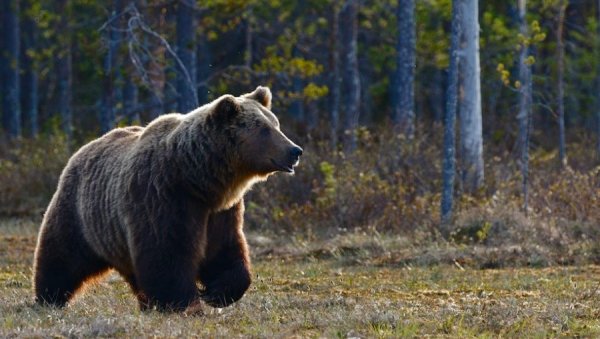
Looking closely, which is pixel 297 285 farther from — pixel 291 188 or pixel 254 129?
pixel 291 188

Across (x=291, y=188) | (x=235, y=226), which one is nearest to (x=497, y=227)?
(x=291, y=188)

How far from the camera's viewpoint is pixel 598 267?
39.5 feet

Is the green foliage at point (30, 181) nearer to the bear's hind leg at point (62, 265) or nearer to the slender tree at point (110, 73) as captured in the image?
the slender tree at point (110, 73)

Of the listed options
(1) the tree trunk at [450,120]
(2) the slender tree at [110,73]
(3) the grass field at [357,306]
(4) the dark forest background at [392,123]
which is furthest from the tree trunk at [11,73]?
(3) the grass field at [357,306]

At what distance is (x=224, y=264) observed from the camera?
8.34 m

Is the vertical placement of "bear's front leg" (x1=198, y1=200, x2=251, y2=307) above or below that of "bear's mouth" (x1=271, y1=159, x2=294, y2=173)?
below

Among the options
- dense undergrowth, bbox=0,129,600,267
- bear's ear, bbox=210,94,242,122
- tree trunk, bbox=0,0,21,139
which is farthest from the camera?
tree trunk, bbox=0,0,21,139

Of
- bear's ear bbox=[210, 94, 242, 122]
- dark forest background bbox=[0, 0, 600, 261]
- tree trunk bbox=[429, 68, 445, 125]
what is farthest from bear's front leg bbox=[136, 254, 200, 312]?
tree trunk bbox=[429, 68, 445, 125]

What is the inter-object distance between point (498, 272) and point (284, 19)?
21.9 metres

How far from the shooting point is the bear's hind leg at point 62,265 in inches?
353

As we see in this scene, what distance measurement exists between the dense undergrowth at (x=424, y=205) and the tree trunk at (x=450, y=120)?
0.19 metres

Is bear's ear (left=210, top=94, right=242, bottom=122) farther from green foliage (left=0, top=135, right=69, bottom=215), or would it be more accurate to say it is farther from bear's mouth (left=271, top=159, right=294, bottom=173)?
green foliage (left=0, top=135, right=69, bottom=215)

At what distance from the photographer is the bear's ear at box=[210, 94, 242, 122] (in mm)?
8172

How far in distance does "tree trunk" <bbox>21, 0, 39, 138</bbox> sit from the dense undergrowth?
53.1 feet
